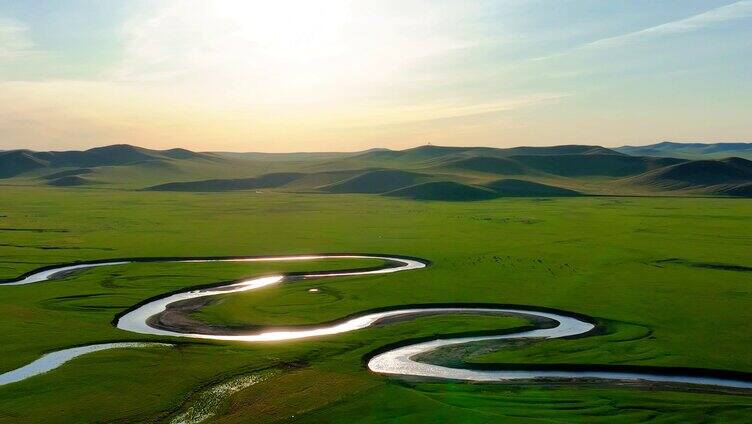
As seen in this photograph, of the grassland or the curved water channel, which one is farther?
the curved water channel

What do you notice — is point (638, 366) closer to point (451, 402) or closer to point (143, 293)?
point (451, 402)

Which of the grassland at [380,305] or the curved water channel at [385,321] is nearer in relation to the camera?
the grassland at [380,305]

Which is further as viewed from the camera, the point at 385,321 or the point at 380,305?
the point at 380,305

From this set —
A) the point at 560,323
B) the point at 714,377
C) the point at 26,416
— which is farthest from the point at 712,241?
the point at 26,416

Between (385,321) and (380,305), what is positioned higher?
(380,305)
